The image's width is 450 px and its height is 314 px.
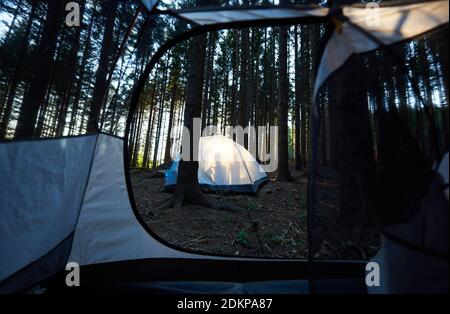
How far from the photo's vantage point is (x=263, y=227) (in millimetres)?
4539

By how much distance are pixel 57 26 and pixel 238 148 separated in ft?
20.4

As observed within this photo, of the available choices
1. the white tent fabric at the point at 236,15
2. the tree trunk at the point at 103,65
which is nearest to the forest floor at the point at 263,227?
the white tent fabric at the point at 236,15

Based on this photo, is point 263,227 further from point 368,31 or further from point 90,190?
point 368,31

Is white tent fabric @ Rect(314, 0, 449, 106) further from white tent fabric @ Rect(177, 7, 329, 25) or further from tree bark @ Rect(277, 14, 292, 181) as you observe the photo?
tree bark @ Rect(277, 14, 292, 181)

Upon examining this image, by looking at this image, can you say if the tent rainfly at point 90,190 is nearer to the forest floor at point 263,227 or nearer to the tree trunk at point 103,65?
the tree trunk at point 103,65

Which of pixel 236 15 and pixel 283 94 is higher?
pixel 283 94

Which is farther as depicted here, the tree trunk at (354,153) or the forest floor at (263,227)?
the forest floor at (263,227)

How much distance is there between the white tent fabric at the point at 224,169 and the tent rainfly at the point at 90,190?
4301 mm

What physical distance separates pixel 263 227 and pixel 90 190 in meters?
3.11

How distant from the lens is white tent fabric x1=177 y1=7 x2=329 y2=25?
5.90 feet

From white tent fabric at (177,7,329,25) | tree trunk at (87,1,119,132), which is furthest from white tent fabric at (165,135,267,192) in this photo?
white tent fabric at (177,7,329,25)

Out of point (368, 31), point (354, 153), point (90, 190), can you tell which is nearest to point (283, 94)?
point (354, 153)

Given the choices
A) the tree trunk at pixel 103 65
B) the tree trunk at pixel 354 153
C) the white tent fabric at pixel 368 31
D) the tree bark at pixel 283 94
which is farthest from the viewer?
the tree bark at pixel 283 94

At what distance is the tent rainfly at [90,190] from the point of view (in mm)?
1611
